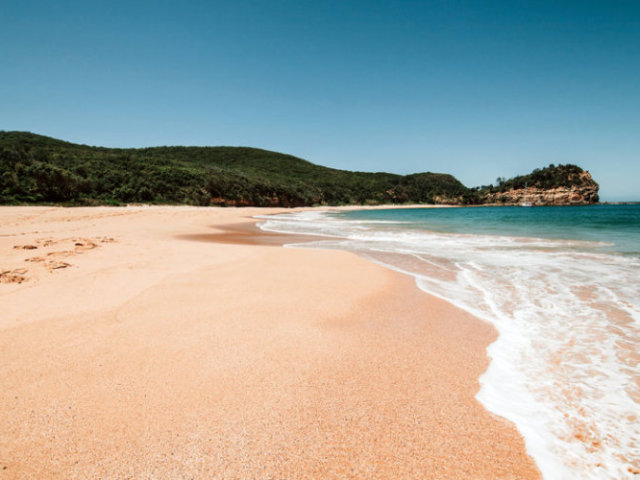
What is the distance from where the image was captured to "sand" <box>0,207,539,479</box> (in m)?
1.46

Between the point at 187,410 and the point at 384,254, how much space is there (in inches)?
272

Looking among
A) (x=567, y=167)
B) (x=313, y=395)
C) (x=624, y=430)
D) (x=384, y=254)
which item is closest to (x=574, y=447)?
(x=624, y=430)

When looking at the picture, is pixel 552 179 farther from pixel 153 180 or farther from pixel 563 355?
pixel 563 355

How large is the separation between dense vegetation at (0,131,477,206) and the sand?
87.6 feet

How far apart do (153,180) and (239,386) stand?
3694 cm

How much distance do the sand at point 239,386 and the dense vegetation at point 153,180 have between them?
2670 centimetres

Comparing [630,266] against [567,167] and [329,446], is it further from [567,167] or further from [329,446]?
[567,167]

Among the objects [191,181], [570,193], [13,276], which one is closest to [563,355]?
[13,276]

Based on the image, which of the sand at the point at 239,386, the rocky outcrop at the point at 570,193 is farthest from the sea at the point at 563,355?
the rocky outcrop at the point at 570,193

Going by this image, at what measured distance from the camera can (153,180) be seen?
33.5 m

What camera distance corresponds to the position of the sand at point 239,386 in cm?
146

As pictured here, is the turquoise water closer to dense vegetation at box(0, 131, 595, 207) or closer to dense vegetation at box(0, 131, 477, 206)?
dense vegetation at box(0, 131, 477, 206)

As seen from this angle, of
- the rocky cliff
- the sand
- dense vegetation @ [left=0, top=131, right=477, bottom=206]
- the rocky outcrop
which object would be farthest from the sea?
the rocky cliff

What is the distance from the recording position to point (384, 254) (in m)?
8.19
